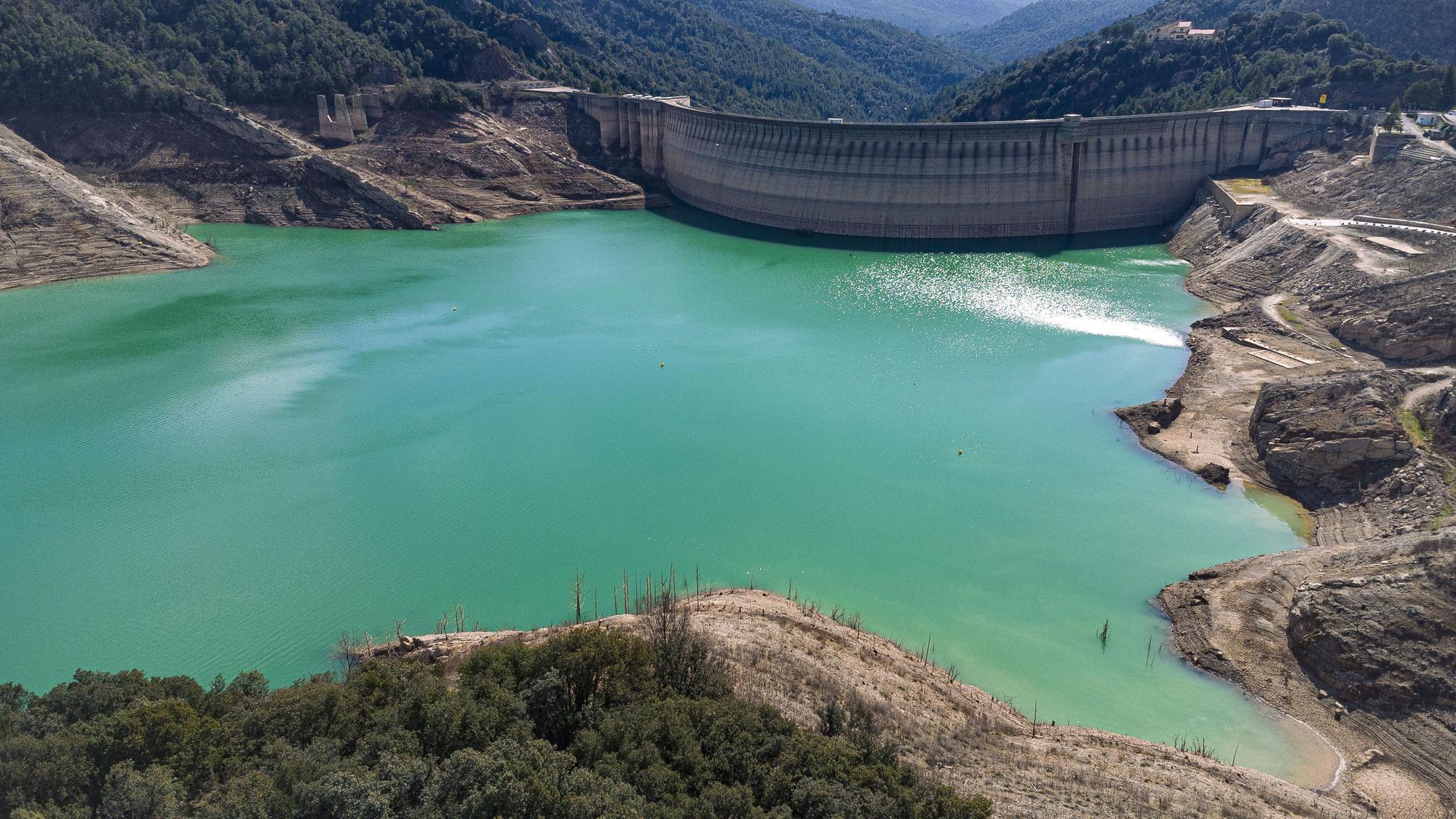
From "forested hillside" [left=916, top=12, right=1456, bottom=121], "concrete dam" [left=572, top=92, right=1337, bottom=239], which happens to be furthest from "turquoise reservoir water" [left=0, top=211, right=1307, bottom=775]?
"forested hillside" [left=916, top=12, right=1456, bottom=121]

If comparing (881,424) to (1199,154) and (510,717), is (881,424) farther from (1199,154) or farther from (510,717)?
(1199,154)

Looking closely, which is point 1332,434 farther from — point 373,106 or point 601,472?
point 373,106

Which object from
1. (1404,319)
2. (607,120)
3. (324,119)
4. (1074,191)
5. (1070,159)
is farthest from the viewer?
(607,120)

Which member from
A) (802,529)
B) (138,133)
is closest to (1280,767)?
(802,529)

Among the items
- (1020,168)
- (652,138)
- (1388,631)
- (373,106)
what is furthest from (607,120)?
(1388,631)

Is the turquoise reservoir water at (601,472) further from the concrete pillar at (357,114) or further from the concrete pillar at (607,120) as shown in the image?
the concrete pillar at (607,120)

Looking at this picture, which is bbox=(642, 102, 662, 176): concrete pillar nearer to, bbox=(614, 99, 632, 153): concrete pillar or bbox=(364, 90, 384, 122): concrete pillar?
bbox=(614, 99, 632, 153): concrete pillar

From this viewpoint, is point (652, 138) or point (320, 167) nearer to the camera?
point (320, 167)
